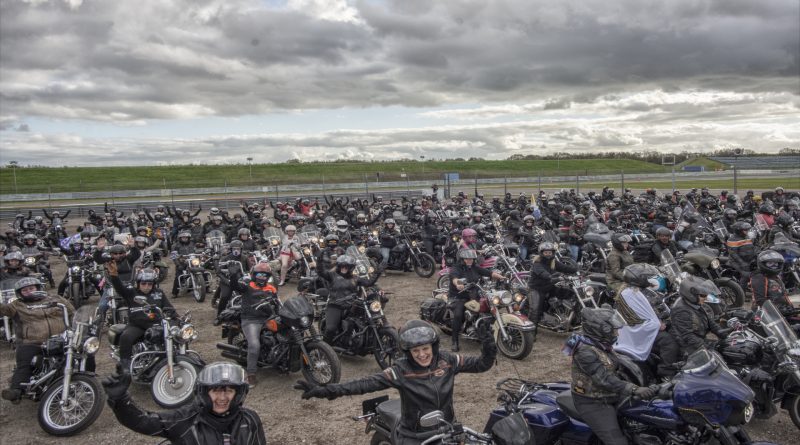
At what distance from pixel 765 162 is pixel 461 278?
240 ft

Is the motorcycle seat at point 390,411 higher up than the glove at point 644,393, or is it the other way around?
the glove at point 644,393

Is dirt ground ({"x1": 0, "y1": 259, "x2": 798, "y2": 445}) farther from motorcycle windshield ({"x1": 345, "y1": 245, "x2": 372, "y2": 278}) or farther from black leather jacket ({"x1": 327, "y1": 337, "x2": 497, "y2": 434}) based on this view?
black leather jacket ({"x1": 327, "y1": 337, "x2": 497, "y2": 434})

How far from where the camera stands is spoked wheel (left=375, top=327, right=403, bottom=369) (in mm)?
8062

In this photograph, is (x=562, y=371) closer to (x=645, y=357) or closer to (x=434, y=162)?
(x=645, y=357)

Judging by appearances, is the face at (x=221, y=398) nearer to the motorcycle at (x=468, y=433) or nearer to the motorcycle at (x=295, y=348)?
the motorcycle at (x=468, y=433)

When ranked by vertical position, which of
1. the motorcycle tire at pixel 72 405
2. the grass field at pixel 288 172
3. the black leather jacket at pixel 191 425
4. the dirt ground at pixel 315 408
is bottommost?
the dirt ground at pixel 315 408

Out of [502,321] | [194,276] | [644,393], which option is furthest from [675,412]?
[194,276]

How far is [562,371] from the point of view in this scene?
8.26 m

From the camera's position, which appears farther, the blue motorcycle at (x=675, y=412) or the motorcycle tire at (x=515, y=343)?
the motorcycle tire at (x=515, y=343)

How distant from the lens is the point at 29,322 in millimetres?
7172

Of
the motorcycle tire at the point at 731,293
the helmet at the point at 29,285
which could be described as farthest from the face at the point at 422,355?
the motorcycle tire at the point at 731,293

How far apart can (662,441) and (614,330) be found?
100 centimetres

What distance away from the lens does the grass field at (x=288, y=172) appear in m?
66.3

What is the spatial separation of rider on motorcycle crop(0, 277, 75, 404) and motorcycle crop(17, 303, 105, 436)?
0.16m
